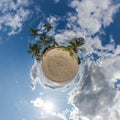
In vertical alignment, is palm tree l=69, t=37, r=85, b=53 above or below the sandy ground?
above

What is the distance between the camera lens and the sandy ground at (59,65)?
31.7 feet

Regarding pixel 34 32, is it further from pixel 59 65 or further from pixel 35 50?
pixel 59 65

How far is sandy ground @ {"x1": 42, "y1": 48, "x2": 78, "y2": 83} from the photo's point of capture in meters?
9.67

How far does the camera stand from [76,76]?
10.0 m

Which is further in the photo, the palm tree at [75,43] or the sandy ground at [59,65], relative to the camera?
the palm tree at [75,43]

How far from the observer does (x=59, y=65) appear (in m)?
9.70

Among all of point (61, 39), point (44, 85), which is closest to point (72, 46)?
point (61, 39)

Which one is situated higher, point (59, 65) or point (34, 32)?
point (34, 32)

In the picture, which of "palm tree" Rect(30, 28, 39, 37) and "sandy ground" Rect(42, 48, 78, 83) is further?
"palm tree" Rect(30, 28, 39, 37)

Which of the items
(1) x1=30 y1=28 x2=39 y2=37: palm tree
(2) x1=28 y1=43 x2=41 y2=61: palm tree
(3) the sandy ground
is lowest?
(3) the sandy ground

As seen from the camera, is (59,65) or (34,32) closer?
(59,65)

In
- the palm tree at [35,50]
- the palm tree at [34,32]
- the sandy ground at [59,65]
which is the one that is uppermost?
the palm tree at [34,32]

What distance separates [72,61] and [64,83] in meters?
0.87

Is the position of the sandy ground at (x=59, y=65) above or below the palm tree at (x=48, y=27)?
below
